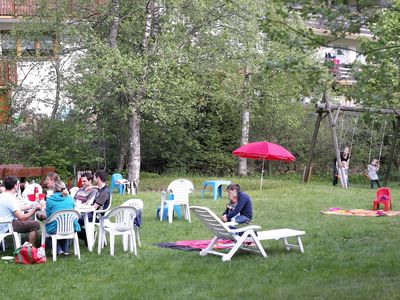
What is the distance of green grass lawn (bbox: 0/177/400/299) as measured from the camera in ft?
27.0

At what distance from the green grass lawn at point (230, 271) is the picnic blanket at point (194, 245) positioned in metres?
0.27

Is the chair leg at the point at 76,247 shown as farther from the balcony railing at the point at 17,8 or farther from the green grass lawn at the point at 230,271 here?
the balcony railing at the point at 17,8

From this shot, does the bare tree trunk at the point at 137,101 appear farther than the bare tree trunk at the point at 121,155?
No

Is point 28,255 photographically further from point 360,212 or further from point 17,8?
point 17,8

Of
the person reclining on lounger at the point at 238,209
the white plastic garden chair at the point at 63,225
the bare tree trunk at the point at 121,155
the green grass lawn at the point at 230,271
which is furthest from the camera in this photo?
the bare tree trunk at the point at 121,155

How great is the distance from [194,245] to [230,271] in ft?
7.68

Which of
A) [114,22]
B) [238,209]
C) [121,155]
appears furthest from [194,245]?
[121,155]

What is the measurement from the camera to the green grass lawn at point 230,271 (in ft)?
27.0

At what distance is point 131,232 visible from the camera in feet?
36.0

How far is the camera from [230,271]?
30.9 ft

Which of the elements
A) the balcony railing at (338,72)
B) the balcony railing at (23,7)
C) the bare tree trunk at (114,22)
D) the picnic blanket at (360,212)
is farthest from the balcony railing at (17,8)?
the balcony railing at (338,72)

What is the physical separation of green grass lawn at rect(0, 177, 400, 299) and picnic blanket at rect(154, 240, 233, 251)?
0.89ft

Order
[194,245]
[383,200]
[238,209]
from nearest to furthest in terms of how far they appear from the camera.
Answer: [238,209] → [194,245] → [383,200]

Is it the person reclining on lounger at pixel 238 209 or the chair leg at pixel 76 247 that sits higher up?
the person reclining on lounger at pixel 238 209
